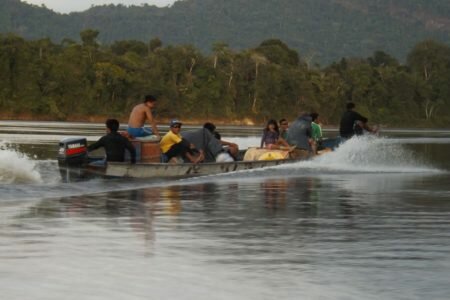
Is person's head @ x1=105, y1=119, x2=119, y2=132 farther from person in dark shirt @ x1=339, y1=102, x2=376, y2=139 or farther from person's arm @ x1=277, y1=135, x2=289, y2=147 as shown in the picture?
person in dark shirt @ x1=339, y1=102, x2=376, y2=139

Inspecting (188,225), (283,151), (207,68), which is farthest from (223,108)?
(188,225)

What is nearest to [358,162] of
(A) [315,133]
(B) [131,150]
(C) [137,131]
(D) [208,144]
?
(A) [315,133]

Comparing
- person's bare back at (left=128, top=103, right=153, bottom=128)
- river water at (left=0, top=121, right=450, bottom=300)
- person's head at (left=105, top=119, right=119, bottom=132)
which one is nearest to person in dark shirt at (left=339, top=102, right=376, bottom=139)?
river water at (left=0, top=121, right=450, bottom=300)

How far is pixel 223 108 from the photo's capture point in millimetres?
108500

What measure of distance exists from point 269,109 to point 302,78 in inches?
208

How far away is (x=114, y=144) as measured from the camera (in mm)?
19234

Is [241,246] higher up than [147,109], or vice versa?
[147,109]

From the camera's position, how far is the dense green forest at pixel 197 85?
101 m

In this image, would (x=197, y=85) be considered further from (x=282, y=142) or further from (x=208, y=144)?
(x=208, y=144)

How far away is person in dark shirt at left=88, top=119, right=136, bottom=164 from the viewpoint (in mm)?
19123

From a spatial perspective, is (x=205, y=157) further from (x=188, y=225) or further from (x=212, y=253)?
(x=212, y=253)

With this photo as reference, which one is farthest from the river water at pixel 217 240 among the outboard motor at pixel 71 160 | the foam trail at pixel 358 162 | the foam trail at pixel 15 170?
the foam trail at pixel 358 162

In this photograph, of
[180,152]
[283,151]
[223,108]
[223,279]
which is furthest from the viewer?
[223,108]

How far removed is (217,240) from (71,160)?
28.9ft
